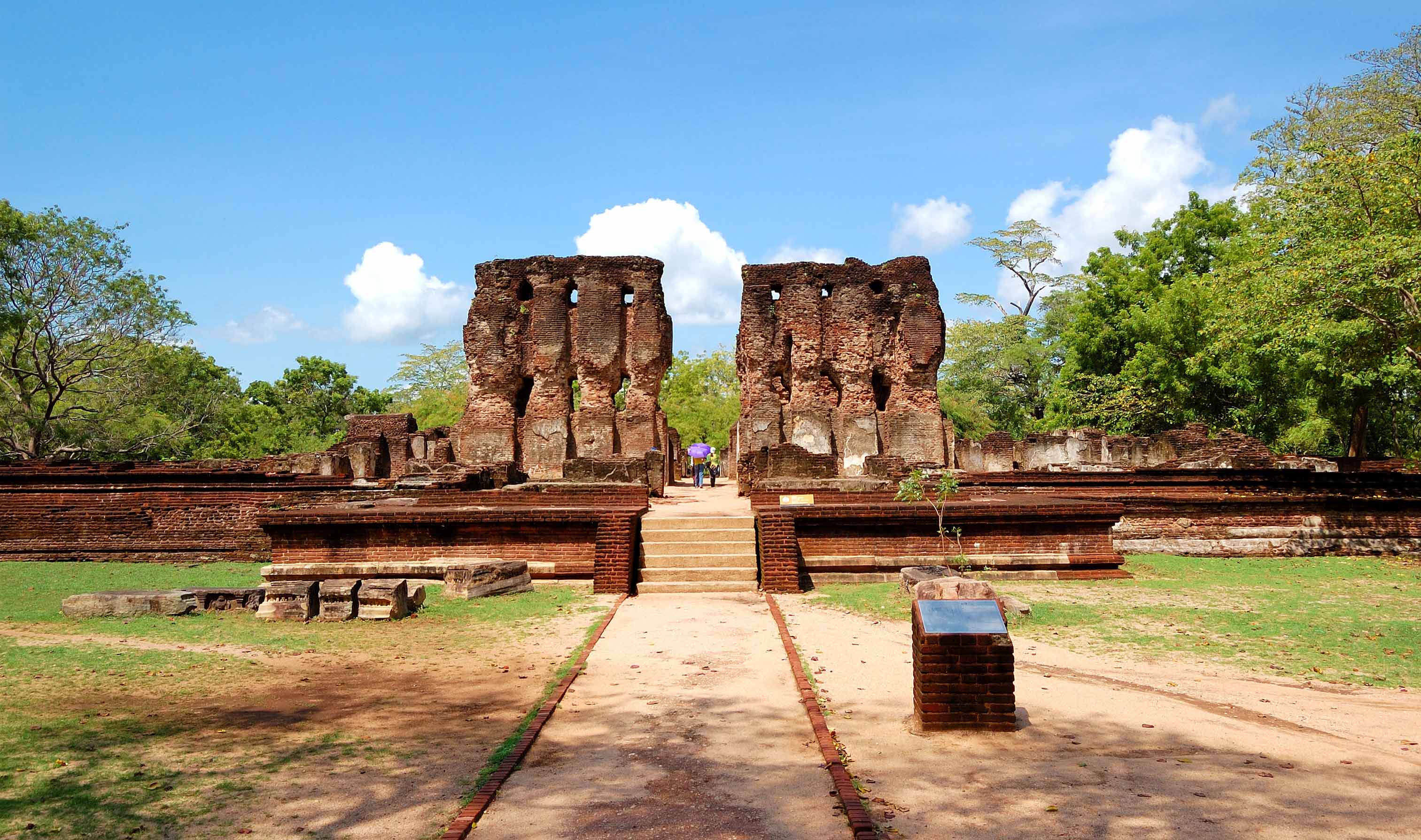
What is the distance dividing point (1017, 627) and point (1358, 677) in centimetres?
250

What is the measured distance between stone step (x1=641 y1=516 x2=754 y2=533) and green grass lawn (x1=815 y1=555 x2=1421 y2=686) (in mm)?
1613

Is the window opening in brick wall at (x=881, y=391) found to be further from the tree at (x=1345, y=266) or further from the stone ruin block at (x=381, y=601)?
the stone ruin block at (x=381, y=601)

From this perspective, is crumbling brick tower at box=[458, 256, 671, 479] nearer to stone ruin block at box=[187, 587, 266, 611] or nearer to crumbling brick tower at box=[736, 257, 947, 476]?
crumbling brick tower at box=[736, 257, 947, 476]

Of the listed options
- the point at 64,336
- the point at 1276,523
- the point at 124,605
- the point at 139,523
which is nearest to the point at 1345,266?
the point at 1276,523

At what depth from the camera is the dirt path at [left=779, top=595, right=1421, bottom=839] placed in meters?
3.84

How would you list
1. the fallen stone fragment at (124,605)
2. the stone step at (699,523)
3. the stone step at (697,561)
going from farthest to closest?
1. the stone step at (699,523)
2. the stone step at (697,561)
3. the fallen stone fragment at (124,605)

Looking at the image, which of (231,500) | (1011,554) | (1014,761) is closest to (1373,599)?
(1011,554)

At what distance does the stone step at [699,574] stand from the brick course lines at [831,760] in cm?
315

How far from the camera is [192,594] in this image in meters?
9.23

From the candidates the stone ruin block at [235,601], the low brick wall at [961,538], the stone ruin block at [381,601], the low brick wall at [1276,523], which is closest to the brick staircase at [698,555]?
the low brick wall at [961,538]

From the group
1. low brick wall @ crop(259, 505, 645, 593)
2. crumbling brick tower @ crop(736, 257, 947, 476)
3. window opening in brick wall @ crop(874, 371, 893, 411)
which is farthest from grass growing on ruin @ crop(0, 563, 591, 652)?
window opening in brick wall @ crop(874, 371, 893, 411)

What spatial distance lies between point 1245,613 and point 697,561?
5807 millimetres

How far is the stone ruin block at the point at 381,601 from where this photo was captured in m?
8.80

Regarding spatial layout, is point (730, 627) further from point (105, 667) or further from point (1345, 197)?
point (1345, 197)
